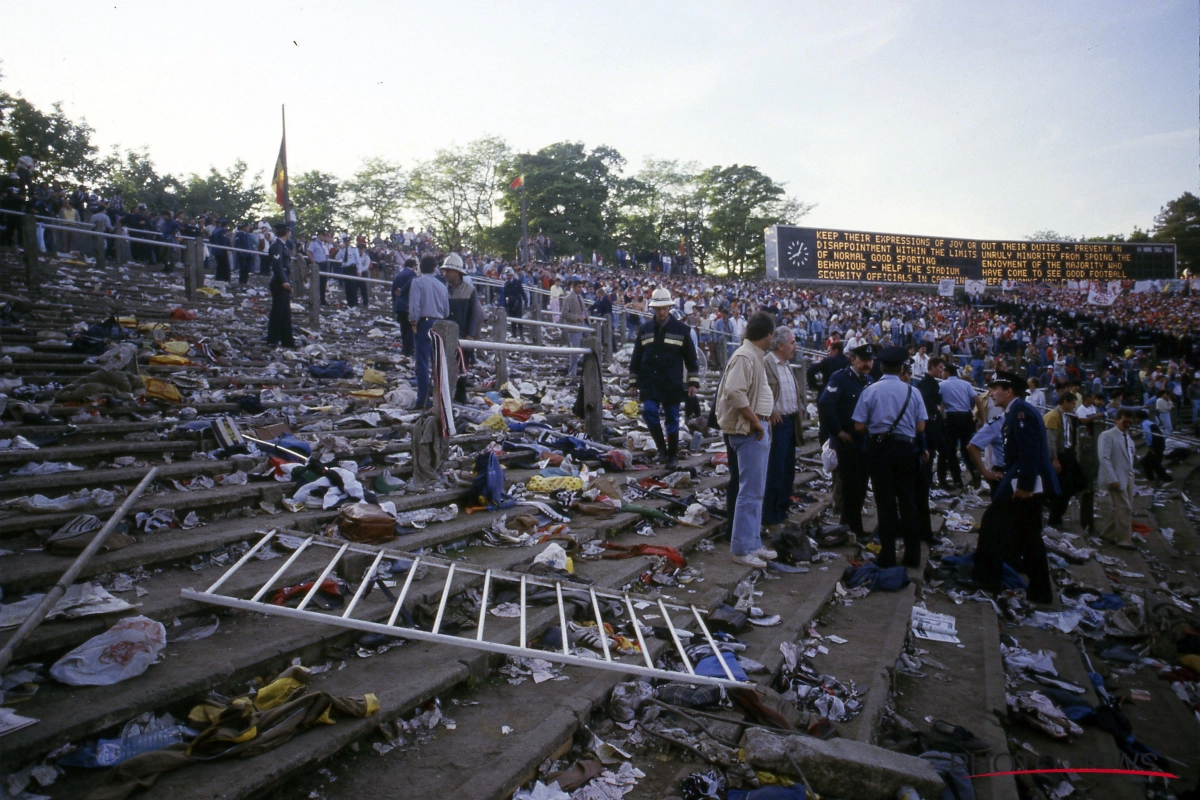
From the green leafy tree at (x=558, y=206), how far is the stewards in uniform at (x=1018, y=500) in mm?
43793

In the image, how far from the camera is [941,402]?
8.84 meters

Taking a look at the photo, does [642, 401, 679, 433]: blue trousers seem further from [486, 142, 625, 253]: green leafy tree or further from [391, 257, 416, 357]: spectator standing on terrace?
[486, 142, 625, 253]: green leafy tree

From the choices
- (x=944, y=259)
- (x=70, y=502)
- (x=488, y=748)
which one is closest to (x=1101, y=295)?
(x=944, y=259)

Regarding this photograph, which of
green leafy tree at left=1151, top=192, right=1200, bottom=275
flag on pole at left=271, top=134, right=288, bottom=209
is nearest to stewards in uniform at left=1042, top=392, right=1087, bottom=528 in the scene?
flag on pole at left=271, top=134, right=288, bottom=209

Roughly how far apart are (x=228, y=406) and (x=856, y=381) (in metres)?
6.05

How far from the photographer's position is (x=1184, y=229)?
179 feet

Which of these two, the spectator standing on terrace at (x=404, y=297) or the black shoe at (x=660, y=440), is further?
the spectator standing on terrace at (x=404, y=297)

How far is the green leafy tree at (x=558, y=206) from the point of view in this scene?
4825 cm

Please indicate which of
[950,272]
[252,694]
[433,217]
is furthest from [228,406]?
[433,217]

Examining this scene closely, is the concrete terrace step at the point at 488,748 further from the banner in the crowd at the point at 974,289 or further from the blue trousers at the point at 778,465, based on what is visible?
the banner in the crowd at the point at 974,289

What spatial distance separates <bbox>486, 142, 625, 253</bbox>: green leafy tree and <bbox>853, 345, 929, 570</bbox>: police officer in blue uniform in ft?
143

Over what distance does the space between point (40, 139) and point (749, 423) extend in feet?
131

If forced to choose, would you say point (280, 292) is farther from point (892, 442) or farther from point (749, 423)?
point (892, 442)

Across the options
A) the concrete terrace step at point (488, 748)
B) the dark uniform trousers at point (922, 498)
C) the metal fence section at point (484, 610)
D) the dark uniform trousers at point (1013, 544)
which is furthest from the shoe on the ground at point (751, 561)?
the dark uniform trousers at point (1013, 544)
